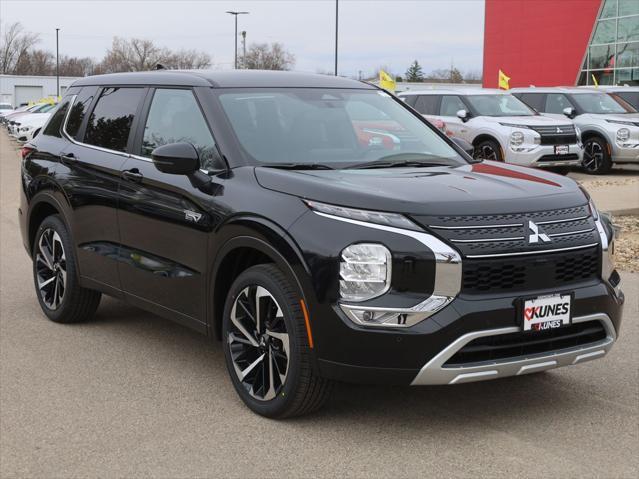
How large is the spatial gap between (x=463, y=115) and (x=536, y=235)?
1344 centimetres

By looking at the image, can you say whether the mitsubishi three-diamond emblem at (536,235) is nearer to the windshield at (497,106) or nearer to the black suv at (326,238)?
the black suv at (326,238)

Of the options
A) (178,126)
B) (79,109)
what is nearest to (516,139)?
(79,109)

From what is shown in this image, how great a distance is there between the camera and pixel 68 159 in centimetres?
639

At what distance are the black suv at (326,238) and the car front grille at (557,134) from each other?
38.3ft

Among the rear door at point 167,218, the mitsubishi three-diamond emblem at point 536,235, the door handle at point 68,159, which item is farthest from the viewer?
the door handle at point 68,159

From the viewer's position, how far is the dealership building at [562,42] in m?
43.2

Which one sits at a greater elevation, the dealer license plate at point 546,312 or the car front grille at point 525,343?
the dealer license plate at point 546,312

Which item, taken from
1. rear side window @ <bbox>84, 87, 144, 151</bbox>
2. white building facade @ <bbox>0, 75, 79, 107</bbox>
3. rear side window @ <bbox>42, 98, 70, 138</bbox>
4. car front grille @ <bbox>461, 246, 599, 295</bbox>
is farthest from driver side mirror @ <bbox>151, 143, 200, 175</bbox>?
white building facade @ <bbox>0, 75, 79, 107</bbox>

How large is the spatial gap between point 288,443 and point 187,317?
3.95 ft

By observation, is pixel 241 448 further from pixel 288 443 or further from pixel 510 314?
pixel 510 314

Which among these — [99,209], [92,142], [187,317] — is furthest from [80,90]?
[187,317]

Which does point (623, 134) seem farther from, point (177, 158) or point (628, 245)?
point (177, 158)

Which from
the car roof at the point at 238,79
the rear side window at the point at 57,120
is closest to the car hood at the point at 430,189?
the car roof at the point at 238,79

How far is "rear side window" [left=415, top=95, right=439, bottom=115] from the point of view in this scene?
18.6 meters
